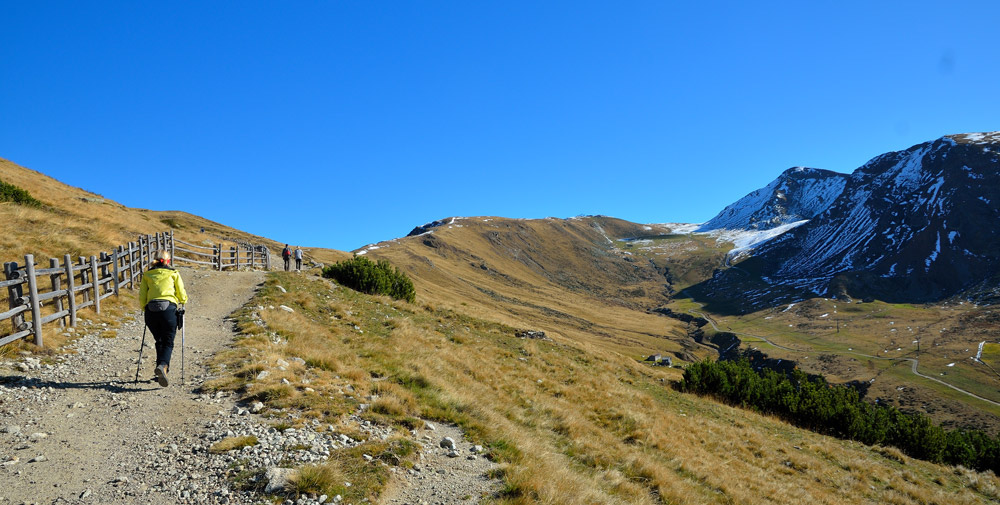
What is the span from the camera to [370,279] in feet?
98.0

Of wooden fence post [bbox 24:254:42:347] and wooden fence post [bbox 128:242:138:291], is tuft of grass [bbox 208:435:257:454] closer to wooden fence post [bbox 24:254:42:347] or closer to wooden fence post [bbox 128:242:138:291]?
wooden fence post [bbox 24:254:42:347]

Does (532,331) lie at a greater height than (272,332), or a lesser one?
lesser

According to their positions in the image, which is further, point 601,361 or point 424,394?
point 601,361

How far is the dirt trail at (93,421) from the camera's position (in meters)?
5.74

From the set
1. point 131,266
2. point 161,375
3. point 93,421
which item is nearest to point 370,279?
point 131,266

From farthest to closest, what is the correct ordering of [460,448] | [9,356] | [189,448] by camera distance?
1. [9,356]
2. [460,448]
3. [189,448]

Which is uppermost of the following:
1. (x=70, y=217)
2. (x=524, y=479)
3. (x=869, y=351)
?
(x=70, y=217)

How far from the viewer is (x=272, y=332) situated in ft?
47.5

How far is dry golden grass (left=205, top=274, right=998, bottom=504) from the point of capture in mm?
9164

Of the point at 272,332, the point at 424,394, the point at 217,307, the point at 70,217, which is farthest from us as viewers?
the point at 70,217

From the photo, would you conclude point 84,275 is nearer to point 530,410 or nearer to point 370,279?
point 530,410

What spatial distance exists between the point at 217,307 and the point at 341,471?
15306 mm

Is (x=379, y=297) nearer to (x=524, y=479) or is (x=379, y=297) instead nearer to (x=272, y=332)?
(x=272, y=332)

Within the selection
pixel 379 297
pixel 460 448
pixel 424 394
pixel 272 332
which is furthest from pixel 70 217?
pixel 460 448
